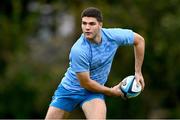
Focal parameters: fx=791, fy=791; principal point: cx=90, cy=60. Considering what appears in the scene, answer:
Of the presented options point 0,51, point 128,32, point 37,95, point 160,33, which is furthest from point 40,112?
point 128,32

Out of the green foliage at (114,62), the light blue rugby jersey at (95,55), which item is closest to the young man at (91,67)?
the light blue rugby jersey at (95,55)

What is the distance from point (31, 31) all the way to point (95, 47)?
40.7 feet

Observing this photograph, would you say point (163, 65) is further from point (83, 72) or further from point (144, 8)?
point (83, 72)

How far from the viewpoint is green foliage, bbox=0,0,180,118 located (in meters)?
19.4

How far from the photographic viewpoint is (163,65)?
19688 mm

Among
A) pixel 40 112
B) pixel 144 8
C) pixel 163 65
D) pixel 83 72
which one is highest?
pixel 83 72

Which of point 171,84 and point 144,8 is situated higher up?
point 144,8

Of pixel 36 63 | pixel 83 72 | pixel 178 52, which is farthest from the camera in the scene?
pixel 36 63

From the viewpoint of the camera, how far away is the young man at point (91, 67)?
8.89m

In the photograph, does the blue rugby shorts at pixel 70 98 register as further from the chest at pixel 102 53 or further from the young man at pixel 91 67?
the chest at pixel 102 53

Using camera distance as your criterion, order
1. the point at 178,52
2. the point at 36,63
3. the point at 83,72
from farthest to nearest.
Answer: the point at 36,63
the point at 178,52
the point at 83,72

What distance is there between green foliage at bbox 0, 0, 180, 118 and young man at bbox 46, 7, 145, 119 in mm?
9310

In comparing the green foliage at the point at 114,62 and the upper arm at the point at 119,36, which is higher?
the upper arm at the point at 119,36

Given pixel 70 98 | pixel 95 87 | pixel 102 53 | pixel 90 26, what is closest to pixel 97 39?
pixel 102 53
